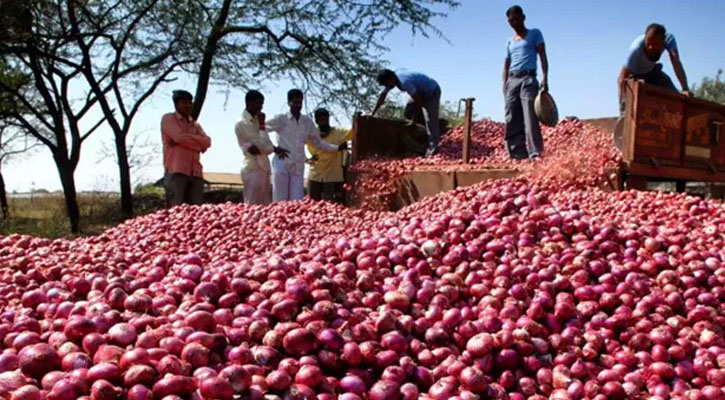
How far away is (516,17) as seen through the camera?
21.7 ft

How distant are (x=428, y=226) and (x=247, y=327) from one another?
1.28 m

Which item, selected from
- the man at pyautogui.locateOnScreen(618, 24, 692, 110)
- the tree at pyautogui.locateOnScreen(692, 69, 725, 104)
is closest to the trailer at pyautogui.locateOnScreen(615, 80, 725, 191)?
the man at pyautogui.locateOnScreen(618, 24, 692, 110)

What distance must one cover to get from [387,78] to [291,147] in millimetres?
1913

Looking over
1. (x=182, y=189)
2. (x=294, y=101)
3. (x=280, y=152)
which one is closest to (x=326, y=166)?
(x=280, y=152)

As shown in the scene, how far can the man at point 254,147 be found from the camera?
22.4 ft

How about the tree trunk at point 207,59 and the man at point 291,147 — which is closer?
the man at point 291,147

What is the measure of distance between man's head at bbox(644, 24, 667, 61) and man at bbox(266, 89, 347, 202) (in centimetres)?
398

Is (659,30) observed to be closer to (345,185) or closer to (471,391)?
(345,185)

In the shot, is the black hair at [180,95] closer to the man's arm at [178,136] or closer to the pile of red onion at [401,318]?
the man's arm at [178,136]

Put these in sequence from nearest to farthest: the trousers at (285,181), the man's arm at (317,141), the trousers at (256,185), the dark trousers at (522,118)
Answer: the dark trousers at (522,118) < the trousers at (256,185) < the trousers at (285,181) < the man's arm at (317,141)

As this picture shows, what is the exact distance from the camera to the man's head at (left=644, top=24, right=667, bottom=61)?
244 inches

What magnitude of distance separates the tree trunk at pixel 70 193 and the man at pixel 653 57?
10.5 meters

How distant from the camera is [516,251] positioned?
8.64 feet

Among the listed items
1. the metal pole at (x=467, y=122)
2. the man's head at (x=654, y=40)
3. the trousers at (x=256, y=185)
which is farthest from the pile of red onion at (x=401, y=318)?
the trousers at (x=256, y=185)
